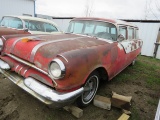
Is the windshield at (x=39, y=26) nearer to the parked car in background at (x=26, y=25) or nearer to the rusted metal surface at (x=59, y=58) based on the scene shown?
the parked car in background at (x=26, y=25)

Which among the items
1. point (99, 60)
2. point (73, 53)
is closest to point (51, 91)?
point (73, 53)

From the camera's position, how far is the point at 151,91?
13.5 ft

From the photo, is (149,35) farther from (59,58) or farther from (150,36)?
(59,58)

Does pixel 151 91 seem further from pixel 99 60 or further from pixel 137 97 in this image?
pixel 99 60

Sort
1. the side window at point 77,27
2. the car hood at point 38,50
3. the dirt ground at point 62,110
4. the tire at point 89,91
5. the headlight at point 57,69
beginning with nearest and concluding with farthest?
the headlight at point 57,69
the car hood at point 38,50
the dirt ground at point 62,110
the tire at point 89,91
the side window at point 77,27

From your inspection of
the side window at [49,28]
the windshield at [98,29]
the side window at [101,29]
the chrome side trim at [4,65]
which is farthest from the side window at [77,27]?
the side window at [49,28]

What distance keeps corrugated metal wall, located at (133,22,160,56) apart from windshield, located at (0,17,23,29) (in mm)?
7606

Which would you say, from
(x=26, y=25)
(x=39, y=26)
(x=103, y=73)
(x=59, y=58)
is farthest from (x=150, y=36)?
(x=59, y=58)

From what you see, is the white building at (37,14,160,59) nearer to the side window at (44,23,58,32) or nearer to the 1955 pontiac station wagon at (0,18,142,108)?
the side window at (44,23,58,32)

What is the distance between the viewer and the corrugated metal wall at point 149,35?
31.8 ft

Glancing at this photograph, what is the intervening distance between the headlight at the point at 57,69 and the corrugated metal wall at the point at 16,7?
12.5 metres

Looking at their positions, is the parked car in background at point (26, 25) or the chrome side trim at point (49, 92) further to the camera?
the parked car in background at point (26, 25)

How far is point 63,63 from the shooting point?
2.17 m

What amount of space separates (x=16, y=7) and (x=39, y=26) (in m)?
8.36
